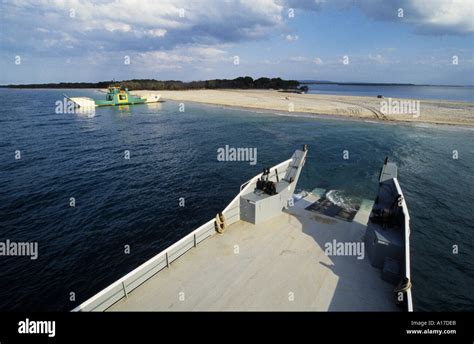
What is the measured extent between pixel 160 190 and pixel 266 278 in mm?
18160

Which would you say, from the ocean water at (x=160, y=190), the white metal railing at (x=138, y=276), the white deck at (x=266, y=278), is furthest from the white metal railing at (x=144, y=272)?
the ocean water at (x=160, y=190)

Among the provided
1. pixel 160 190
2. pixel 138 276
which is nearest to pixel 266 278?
pixel 138 276

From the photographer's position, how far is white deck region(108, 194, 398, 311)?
853cm

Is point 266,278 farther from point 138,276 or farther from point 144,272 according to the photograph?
point 138,276

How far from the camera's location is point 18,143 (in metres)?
41.6

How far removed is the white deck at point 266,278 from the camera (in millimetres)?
8531

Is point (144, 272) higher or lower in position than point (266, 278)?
higher

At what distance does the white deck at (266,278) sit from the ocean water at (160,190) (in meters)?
5.65

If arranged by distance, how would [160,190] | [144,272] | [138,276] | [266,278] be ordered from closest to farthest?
[138,276], [144,272], [266,278], [160,190]

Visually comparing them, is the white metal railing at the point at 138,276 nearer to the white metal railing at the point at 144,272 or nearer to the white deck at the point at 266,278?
the white metal railing at the point at 144,272

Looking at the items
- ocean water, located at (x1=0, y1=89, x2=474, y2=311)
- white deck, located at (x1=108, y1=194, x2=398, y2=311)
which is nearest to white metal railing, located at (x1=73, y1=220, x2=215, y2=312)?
white deck, located at (x1=108, y1=194, x2=398, y2=311)

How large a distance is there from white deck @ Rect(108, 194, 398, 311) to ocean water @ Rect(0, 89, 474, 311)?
565 centimetres

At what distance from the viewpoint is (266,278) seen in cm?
978

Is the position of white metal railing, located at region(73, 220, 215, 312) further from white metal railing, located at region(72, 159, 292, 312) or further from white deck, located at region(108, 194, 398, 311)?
white deck, located at region(108, 194, 398, 311)
